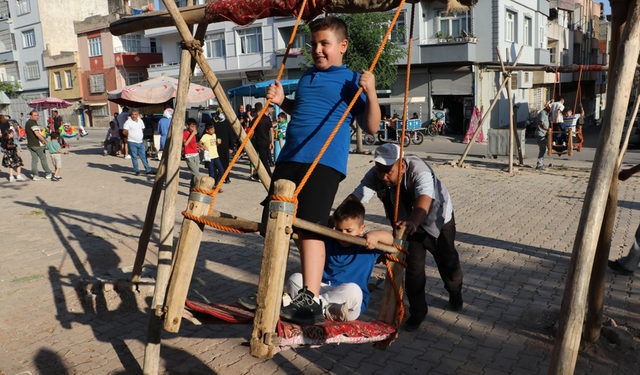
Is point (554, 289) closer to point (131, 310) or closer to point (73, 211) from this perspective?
point (131, 310)

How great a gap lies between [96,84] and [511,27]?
3224 centimetres

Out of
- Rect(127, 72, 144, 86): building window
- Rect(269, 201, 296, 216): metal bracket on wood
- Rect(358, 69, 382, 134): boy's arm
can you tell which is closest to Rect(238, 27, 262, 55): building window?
Rect(127, 72, 144, 86): building window

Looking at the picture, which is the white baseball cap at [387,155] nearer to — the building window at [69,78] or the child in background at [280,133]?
the child in background at [280,133]

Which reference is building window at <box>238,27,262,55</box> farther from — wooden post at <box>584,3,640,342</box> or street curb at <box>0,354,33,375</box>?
wooden post at <box>584,3,640,342</box>

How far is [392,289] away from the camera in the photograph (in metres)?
3.14

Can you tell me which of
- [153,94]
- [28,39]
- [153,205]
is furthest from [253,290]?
[28,39]

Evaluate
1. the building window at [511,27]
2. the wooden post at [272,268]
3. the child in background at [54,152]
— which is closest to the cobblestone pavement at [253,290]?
the wooden post at [272,268]

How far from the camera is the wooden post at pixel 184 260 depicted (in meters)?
2.56

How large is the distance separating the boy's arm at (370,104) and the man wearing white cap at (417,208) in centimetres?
44

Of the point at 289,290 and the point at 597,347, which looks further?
the point at 597,347

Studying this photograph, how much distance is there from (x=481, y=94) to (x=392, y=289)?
23652mm

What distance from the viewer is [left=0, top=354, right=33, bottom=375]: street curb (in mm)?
3408

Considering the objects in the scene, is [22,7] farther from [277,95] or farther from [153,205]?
[277,95]

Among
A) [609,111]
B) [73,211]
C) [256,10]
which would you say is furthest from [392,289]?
[73,211]
